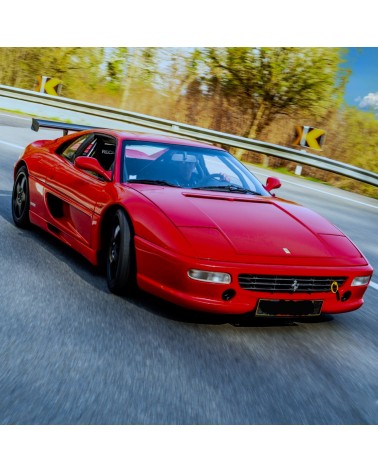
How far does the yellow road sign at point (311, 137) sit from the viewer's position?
16.6 metres

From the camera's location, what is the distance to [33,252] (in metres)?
6.14

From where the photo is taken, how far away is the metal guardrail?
52.6 ft

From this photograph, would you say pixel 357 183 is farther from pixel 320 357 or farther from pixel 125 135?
pixel 320 357

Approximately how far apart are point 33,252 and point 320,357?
115 inches

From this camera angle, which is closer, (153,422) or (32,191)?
(153,422)

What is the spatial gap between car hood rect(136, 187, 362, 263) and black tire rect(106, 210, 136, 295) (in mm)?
290

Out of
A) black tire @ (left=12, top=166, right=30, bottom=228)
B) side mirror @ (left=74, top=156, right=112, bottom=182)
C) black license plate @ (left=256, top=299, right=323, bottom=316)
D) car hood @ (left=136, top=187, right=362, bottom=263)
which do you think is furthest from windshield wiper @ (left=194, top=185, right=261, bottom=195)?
black tire @ (left=12, top=166, right=30, bottom=228)

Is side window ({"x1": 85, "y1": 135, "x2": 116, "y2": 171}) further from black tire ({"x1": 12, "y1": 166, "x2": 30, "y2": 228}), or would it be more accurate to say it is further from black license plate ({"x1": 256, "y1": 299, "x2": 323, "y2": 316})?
black license plate ({"x1": 256, "y1": 299, "x2": 323, "y2": 316})

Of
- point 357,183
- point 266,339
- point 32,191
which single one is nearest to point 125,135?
point 32,191

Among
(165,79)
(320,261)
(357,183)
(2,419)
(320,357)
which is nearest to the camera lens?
(2,419)

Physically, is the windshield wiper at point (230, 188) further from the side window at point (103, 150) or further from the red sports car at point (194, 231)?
the side window at point (103, 150)

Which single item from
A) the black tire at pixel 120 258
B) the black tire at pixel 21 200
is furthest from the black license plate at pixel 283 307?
the black tire at pixel 21 200

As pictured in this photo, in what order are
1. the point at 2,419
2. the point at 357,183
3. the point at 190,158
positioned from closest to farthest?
the point at 2,419, the point at 190,158, the point at 357,183

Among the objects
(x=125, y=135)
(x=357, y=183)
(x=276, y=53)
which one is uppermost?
(x=125, y=135)
